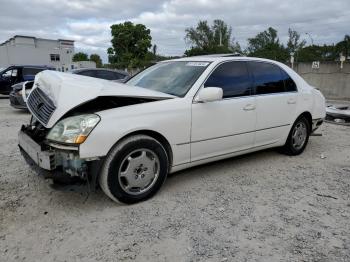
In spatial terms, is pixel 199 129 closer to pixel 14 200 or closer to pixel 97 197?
pixel 97 197

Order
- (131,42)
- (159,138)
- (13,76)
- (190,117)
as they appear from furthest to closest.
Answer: (131,42)
(13,76)
(190,117)
(159,138)

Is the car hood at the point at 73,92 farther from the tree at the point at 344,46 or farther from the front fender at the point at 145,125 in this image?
the tree at the point at 344,46

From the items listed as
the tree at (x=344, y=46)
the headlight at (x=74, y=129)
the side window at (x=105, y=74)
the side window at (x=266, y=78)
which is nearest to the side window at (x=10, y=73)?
the side window at (x=105, y=74)

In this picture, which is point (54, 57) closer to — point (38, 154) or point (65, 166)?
point (38, 154)

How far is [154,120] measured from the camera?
339 centimetres

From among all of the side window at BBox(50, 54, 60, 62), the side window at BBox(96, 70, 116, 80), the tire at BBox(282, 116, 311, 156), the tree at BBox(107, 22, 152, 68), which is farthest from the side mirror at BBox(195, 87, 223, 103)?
the side window at BBox(50, 54, 60, 62)

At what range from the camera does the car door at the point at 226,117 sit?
3.81m

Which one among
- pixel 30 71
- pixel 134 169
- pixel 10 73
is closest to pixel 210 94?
pixel 134 169

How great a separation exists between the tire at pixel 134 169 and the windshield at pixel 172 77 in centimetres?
79

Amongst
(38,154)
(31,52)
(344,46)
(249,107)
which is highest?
(344,46)

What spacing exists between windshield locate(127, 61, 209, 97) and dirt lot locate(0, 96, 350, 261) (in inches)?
46.0

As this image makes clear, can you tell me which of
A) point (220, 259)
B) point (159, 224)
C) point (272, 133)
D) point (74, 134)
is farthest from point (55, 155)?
point (272, 133)

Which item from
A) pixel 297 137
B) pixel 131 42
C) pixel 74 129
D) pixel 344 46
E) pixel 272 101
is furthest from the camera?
pixel 344 46

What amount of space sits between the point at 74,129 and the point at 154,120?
82 cm
